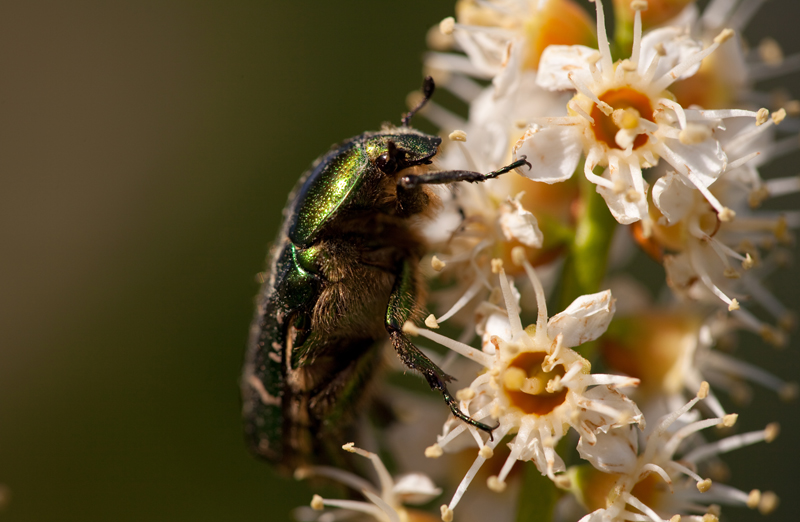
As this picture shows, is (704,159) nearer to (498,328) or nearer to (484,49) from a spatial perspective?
(498,328)

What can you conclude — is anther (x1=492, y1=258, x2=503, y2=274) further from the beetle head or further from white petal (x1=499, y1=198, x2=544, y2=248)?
the beetle head

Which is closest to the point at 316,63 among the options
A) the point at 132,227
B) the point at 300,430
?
the point at 132,227

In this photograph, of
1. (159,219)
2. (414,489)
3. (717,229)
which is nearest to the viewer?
(717,229)

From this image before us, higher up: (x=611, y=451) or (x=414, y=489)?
(x=611, y=451)

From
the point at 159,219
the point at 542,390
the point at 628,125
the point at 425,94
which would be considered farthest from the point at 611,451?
the point at 159,219

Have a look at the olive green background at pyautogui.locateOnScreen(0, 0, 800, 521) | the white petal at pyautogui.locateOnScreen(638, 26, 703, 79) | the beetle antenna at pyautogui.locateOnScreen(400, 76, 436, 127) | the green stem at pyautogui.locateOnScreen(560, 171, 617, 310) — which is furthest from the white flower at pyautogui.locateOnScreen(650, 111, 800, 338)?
the olive green background at pyautogui.locateOnScreen(0, 0, 800, 521)

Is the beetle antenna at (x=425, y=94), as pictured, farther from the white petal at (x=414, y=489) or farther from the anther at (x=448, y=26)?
the white petal at (x=414, y=489)
